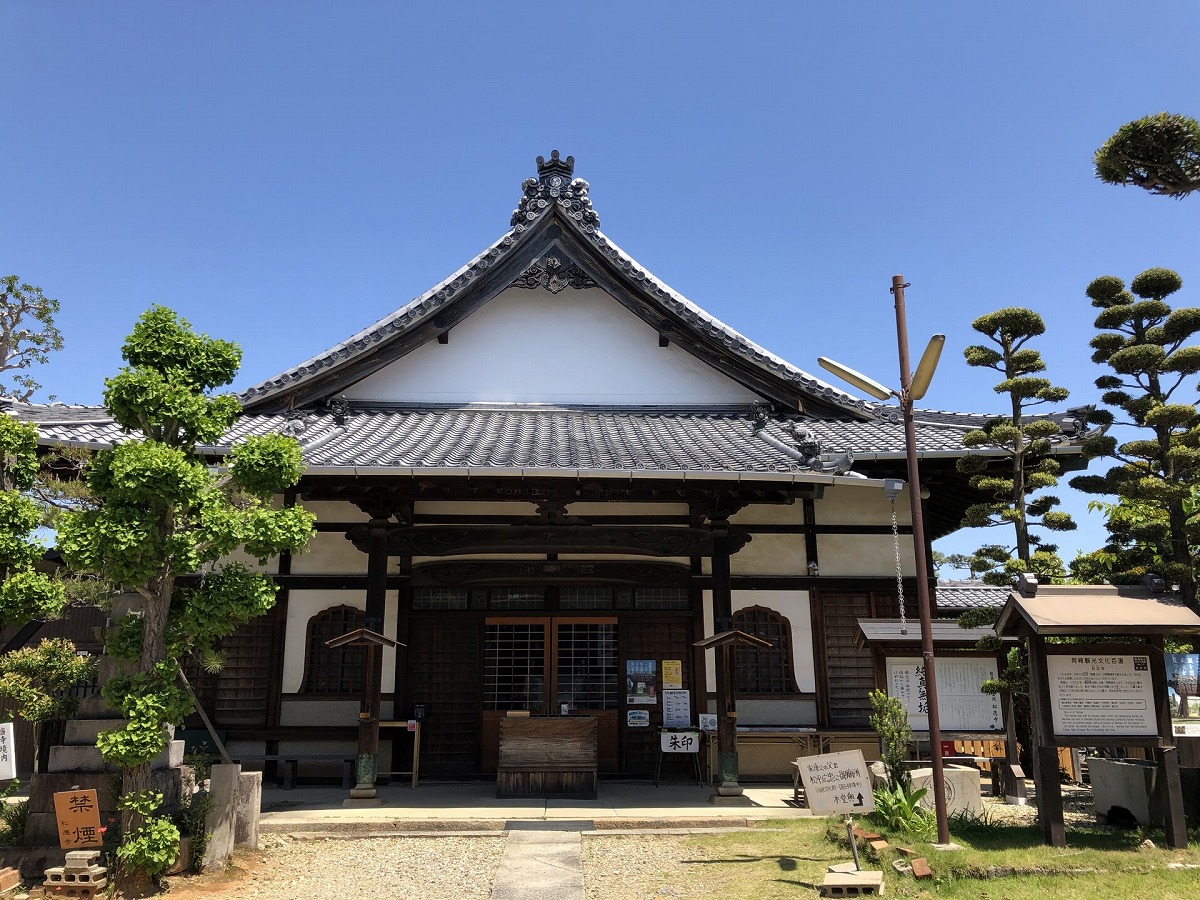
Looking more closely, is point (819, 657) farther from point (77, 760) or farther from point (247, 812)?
point (77, 760)

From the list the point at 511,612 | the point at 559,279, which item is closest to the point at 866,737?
the point at 511,612

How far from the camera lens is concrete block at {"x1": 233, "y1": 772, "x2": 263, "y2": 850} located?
8.01 meters

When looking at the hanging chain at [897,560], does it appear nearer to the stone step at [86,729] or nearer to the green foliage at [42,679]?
the stone step at [86,729]

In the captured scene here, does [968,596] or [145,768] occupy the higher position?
[968,596]

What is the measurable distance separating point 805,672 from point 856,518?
238 centimetres

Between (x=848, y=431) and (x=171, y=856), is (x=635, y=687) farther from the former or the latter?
(x=171, y=856)

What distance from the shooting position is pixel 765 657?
1265 centimetres

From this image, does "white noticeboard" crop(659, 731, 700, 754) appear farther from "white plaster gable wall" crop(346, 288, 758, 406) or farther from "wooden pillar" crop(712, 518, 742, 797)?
"white plaster gable wall" crop(346, 288, 758, 406)

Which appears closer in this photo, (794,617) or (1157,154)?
(1157,154)

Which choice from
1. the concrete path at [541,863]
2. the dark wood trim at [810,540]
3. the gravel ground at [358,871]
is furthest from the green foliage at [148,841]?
the dark wood trim at [810,540]

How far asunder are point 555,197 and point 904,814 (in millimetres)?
10122

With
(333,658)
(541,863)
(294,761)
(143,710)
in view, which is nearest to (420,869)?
(541,863)

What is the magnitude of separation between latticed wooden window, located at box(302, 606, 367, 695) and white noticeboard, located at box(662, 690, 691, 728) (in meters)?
4.23

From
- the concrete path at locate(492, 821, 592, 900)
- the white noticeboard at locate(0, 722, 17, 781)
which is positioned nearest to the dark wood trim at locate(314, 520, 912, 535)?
the concrete path at locate(492, 821, 592, 900)
